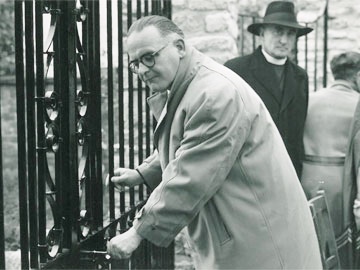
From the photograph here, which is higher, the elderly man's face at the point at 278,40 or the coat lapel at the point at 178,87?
the elderly man's face at the point at 278,40

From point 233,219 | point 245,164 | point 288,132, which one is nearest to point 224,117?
point 245,164

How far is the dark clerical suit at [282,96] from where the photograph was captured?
5086 millimetres

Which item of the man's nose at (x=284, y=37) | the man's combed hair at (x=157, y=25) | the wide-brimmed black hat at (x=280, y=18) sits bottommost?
the man's combed hair at (x=157, y=25)

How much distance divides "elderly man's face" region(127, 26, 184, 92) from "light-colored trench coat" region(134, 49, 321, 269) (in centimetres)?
5

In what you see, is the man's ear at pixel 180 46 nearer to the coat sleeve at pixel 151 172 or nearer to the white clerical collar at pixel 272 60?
the coat sleeve at pixel 151 172

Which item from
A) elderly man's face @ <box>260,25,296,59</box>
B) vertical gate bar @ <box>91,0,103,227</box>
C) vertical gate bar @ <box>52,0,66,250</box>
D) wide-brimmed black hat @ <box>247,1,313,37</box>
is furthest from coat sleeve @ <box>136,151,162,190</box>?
wide-brimmed black hat @ <box>247,1,313,37</box>

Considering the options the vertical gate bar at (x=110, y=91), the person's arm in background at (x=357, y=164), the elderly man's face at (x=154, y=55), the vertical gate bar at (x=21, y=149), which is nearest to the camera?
the vertical gate bar at (x=21, y=149)

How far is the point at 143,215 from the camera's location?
266 centimetres

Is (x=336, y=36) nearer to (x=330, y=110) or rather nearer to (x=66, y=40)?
(x=330, y=110)

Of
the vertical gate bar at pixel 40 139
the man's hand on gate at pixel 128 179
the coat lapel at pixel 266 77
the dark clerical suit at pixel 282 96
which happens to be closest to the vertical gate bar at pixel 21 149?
the vertical gate bar at pixel 40 139

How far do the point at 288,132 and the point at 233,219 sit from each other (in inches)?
94.5

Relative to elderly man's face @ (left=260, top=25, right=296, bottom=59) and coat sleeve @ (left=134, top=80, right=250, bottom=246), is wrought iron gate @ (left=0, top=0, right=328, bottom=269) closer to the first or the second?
coat sleeve @ (left=134, top=80, right=250, bottom=246)

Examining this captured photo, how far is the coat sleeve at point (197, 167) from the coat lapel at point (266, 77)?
2.51 m

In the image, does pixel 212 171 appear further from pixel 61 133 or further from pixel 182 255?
pixel 182 255
